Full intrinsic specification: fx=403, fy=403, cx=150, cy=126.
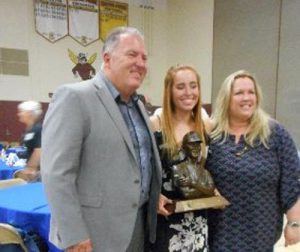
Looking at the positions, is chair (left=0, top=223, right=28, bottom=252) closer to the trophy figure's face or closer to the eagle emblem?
the trophy figure's face

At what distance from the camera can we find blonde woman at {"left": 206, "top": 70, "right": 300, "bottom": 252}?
2.12 m

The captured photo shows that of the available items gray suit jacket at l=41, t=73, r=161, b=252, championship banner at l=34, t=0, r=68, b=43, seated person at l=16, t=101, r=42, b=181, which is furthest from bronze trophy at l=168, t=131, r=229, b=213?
championship banner at l=34, t=0, r=68, b=43

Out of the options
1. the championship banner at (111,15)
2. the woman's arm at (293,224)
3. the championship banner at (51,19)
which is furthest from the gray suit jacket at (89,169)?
the championship banner at (111,15)

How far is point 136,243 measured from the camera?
187 cm

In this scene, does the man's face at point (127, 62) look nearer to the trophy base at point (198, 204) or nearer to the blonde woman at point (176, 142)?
the blonde woman at point (176, 142)

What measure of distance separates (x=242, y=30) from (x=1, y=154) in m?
5.47

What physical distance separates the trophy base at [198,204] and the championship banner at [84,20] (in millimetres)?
7835

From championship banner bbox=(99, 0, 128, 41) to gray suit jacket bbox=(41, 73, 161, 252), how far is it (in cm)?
809

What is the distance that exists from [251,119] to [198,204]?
58 centimetres

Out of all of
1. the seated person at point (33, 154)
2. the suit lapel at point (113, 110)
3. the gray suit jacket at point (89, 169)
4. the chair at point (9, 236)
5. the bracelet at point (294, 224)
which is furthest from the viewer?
the seated person at point (33, 154)

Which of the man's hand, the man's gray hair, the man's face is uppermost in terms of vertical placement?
the man's gray hair

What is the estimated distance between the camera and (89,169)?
5.33ft

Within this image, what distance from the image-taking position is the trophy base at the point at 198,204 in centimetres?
197

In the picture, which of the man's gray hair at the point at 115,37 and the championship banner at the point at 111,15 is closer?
the man's gray hair at the point at 115,37
